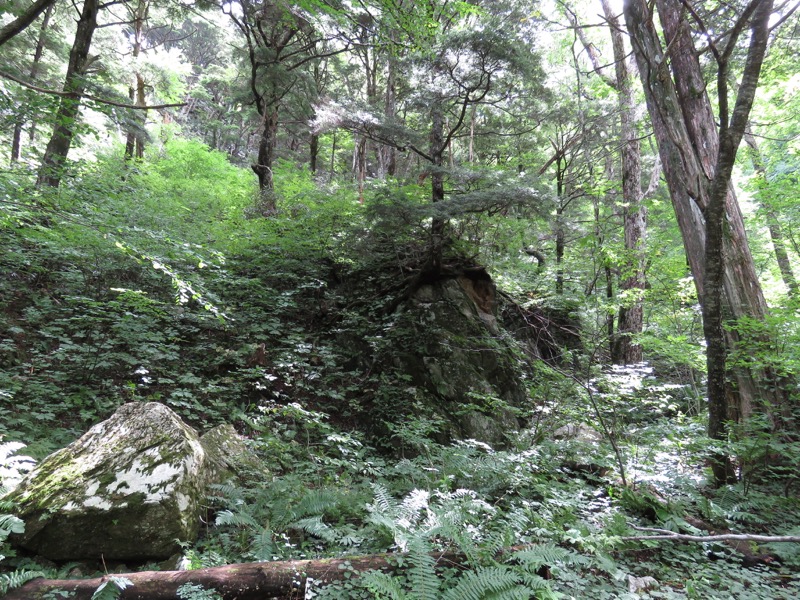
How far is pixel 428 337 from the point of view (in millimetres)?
6949

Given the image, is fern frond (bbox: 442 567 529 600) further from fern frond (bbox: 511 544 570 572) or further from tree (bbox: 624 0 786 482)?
tree (bbox: 624 0 786 482)

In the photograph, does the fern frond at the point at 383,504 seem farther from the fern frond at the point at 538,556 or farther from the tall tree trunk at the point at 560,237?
the tall tree trunk at the point at 560,237

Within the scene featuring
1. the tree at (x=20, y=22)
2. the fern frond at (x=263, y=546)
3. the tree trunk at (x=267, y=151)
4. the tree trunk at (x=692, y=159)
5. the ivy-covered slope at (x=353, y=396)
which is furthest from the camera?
the tree trunk at (x=267, y=151)

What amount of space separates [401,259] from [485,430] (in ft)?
14.1

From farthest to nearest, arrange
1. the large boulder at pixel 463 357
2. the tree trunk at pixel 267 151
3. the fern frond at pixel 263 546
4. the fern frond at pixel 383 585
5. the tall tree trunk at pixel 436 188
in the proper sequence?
the tree trunk at pixel 267 151, the tall tree trunk at pixel 436 188, the large boulder at pixel 463 357, the fern frond at pixel 263 546, the fern frond at pixel 383 585

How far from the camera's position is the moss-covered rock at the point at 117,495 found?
2451 millimetres

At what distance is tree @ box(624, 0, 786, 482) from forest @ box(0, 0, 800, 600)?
0.03m

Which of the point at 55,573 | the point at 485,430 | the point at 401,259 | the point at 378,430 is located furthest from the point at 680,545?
the point at 401,259

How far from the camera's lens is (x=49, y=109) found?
17.1 ft

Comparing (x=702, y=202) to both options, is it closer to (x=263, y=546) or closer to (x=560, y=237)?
(x=263, y=546)

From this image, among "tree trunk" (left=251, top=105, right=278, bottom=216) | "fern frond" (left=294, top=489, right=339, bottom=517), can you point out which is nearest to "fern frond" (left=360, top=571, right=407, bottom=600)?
"fern frond" (left=294, top=489, right=339, bottom=517)

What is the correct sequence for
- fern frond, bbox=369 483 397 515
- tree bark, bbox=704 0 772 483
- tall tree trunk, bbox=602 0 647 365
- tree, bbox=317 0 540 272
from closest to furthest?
fern frond, bbox=369 483 397 515, tree bark, bbox=704 0 772 483, tree, bbox=317 0 540 272, tall tree trunk, bbox=602 0 647 365

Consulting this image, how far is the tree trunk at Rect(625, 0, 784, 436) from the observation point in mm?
4434

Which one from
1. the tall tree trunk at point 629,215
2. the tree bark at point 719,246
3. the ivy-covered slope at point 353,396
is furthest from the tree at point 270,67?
the tree bark at point 719,246
